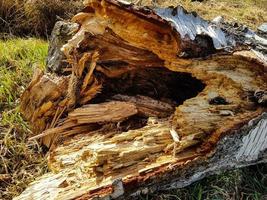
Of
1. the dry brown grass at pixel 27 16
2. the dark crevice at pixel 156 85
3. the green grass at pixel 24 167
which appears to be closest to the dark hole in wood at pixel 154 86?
the dark crevice at pixel 156 85

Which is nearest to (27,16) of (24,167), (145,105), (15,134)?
(15,134)

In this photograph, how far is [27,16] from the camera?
5953 millimetres

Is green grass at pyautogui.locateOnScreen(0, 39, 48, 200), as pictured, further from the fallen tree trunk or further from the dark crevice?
the dark crevice

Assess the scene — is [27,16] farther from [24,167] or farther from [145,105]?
[145,105]

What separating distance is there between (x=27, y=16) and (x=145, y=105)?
3454mm

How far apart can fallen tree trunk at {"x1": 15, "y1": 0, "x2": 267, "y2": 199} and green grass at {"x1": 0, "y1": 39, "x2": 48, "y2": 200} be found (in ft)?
0.43

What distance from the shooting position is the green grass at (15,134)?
3010mm

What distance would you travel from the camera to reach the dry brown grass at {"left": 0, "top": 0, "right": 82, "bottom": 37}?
5.78 meters

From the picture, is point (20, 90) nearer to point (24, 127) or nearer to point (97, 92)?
point (24, 127)

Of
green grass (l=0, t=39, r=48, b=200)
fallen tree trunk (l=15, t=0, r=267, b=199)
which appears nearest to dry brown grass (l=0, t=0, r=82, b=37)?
green grass (l=0, t=39, r=48, b=200)

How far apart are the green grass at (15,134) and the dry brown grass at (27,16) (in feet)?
4.93

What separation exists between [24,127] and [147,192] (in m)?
1.22

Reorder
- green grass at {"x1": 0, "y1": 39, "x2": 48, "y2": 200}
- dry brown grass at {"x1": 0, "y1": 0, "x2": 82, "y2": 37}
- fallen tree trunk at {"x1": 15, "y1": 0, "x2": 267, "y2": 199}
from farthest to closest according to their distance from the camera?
1. dry brown grass at {"x1": 0, "y1": 0, "x2": 82, "y2": 37}
2. green grass at {"x1": 0, "y1": 39, "x2": 48, "y2": 200}
3. fallen tree trunk at {"x1": 15, "y1": 0, "x2": 267, "y2": 199}

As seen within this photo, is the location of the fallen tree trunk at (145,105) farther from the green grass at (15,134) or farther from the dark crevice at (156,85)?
the green grass at (15,134)
